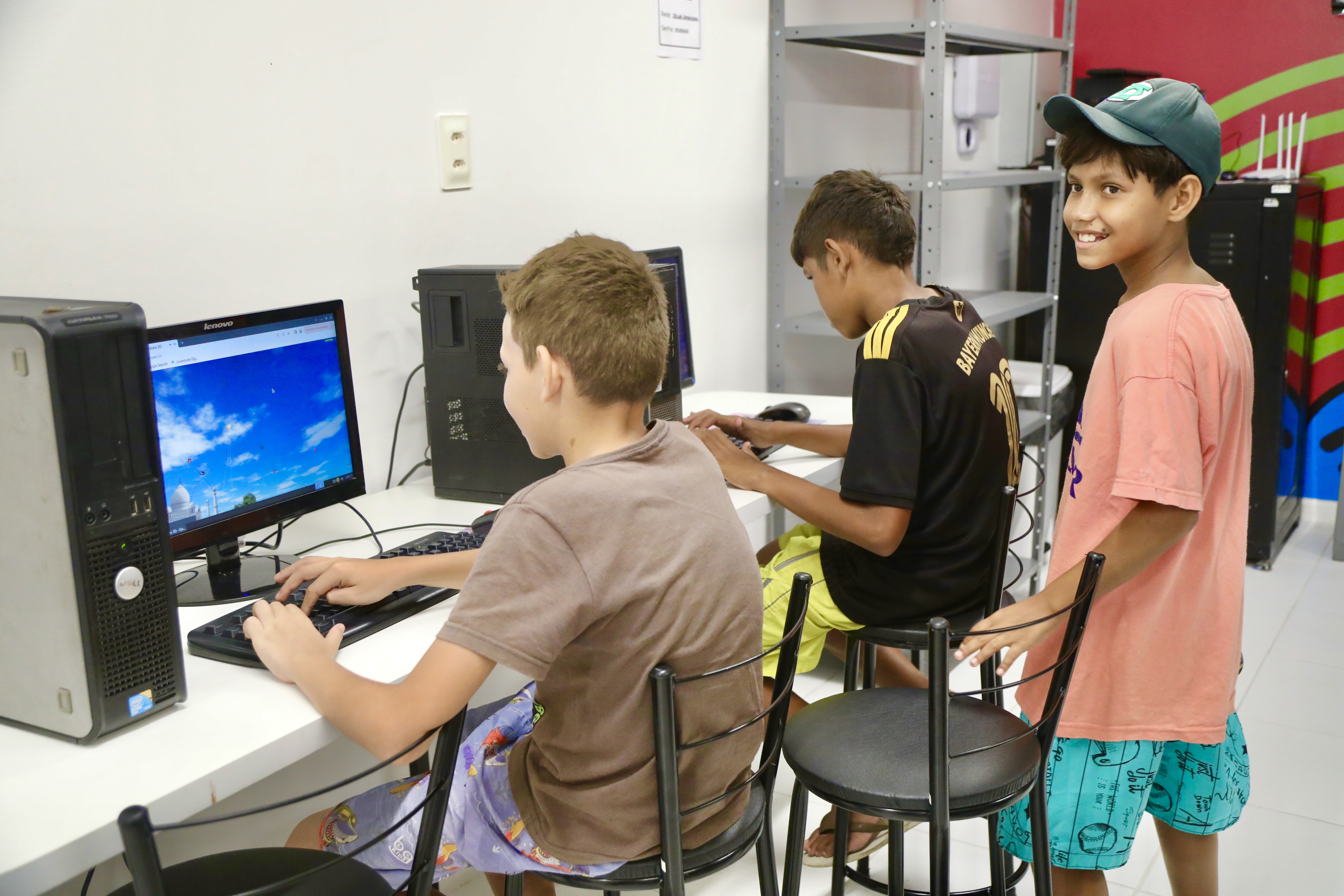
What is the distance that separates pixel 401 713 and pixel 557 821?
241 mm

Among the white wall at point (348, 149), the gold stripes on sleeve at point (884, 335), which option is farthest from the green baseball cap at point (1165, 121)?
the white wall at point (348, 149)

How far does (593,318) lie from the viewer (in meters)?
1.14

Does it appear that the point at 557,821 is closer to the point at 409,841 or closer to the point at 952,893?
the point at 409,841

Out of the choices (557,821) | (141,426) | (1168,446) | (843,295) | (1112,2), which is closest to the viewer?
(141,426)

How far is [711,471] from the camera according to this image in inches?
47.0

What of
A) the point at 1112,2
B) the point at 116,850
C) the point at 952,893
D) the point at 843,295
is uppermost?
the point at 1112,2

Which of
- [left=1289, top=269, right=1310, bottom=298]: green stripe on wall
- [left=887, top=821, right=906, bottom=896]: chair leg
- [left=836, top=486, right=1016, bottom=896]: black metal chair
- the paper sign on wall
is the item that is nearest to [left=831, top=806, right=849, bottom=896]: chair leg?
[left=836, top=486, right=1016, bottom=896]: black metal chair

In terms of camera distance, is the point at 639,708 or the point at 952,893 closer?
the point at 639,708

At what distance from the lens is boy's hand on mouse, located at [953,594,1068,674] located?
51.1 inches

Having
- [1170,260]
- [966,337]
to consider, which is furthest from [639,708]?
[966,337]

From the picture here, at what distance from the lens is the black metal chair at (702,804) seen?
1060mm

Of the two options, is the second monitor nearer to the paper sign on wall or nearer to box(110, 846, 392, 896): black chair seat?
box(110, 846, 392, 896): black chair seat

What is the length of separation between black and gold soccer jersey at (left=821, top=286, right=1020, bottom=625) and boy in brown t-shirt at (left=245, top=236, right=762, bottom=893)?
0.56 m

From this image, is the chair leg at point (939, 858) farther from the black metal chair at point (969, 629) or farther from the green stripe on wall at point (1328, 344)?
the green stripe on wall at point (1328, 344)
